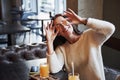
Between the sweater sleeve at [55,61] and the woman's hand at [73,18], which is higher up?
the woman's hand at [73,18]

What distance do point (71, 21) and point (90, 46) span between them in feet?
0.78

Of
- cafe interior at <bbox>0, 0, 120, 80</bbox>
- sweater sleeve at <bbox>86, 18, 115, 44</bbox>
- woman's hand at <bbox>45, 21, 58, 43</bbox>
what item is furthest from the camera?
cafe interior at <bbox>0, 0, 120, 80</bbox>

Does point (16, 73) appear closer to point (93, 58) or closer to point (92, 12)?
point (93, 58)

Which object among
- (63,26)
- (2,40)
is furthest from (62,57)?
(2,40)

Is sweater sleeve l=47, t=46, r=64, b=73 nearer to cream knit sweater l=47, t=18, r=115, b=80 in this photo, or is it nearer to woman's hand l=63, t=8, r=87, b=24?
cream knit sweater l=47, t=18, r=115, b=80

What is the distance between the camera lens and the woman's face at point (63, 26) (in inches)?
75.7

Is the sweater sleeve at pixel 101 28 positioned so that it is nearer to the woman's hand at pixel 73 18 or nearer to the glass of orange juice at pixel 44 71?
the woman's hand at pixel 73 18

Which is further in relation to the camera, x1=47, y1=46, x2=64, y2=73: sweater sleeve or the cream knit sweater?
x1=47, y1=46, x2=64, y2=73: sweater sleeve

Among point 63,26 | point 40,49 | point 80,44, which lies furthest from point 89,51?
point 40,49

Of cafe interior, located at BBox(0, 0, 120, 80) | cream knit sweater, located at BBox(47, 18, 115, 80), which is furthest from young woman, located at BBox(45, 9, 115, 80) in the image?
cafe interior, located at BBox(0, 0, 120, 80)

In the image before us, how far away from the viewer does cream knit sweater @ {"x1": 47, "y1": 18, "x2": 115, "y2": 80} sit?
1.86 meters

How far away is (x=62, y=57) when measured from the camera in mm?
2043

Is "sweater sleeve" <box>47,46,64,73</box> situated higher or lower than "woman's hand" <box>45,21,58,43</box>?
lower

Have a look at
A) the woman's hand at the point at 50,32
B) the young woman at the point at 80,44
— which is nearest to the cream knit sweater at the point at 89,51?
the young woman at the point at 80,44
